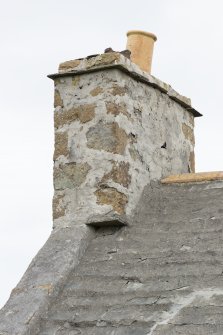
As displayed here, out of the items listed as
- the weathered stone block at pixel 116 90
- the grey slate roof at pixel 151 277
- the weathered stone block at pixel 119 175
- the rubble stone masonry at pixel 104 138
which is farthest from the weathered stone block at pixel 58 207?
the weathered stone block at pixel 116 90

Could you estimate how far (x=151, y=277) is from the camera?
170 inches

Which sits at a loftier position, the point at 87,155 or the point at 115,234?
the point at 87,155

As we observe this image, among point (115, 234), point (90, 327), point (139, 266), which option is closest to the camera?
point (90, 327)

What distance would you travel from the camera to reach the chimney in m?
5.00

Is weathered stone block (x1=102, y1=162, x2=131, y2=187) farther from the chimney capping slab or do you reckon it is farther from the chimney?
the chimney capping slab

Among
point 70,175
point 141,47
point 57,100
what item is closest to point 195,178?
point 70,175

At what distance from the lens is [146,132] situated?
5363mm

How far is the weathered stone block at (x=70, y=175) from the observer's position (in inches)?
201

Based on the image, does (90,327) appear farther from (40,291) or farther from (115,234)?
(115,234)

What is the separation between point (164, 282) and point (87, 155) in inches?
47.1

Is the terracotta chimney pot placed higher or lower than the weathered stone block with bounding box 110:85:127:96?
higher

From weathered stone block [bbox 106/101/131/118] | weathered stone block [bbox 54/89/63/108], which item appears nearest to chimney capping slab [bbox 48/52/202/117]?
weathered stone block [bbox 54/89/63/108]

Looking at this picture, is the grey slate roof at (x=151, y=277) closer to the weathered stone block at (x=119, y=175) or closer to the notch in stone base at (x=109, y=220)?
the notch in stone base at (x=109, y=220)

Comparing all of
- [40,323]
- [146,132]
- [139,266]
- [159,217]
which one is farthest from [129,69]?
[40,323]
